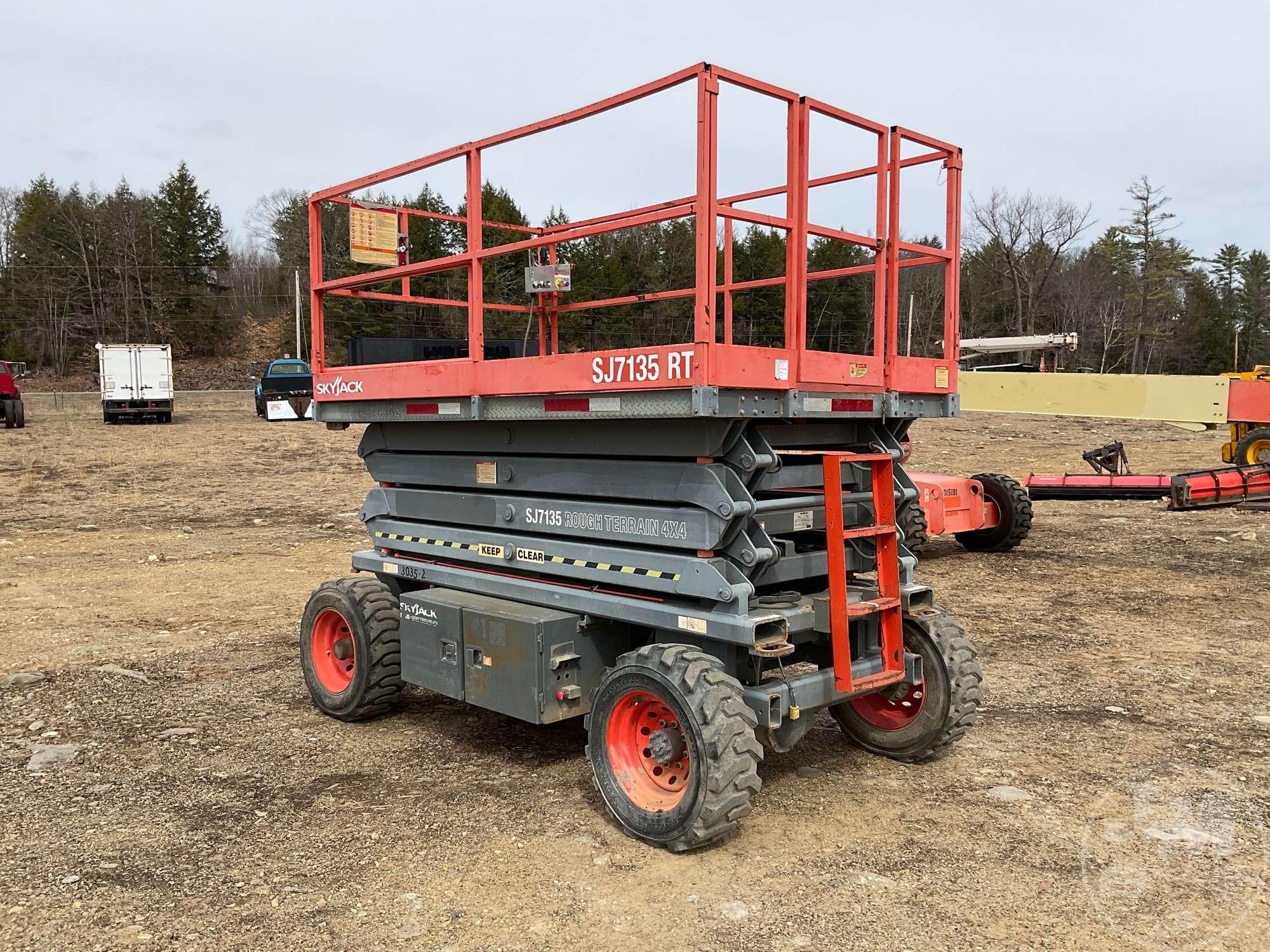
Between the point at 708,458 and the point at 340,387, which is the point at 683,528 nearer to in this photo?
the point at 708,458

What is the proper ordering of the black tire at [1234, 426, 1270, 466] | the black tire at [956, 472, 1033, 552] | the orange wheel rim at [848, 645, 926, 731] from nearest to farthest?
the orange wheel rim at [848, 645, 926, 731]
the black tire at [956, 472, 1033, 552]
the black tire at [1234, 426, 1270, 466]

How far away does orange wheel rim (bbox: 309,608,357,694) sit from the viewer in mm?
6109

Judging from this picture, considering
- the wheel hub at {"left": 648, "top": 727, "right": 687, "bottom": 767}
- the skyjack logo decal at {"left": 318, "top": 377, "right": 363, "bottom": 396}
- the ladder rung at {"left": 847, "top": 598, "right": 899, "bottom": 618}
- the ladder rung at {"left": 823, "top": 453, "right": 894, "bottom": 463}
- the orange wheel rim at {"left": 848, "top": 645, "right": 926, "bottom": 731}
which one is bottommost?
the orange wheel rim at {"left": 848, "top": 645, "right": 926, "bottom": 731}

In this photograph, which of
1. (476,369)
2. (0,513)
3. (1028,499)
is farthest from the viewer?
(0,513)

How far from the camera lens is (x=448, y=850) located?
13.8ft

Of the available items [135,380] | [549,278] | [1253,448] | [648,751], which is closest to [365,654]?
[648,751]

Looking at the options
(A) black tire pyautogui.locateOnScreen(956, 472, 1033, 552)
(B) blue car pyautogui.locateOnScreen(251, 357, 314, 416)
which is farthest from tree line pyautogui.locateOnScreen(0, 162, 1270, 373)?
(A) black tire pyautogui.locateOnScreen(956, 472, 1033, 552)

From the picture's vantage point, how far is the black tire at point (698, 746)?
402 cm

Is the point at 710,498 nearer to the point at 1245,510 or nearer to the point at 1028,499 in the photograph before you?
the point at 1028,499

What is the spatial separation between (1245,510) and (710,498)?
1366cm

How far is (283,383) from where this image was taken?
104 feet

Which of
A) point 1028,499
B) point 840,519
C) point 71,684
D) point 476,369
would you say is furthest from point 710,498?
point 1028,499

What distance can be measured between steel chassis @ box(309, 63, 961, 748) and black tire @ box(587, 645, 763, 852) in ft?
Answer: 0.74

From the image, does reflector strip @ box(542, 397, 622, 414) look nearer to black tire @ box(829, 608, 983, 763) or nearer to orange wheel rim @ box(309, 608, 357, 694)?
black tire @ box(829, 608, 983, 763)
